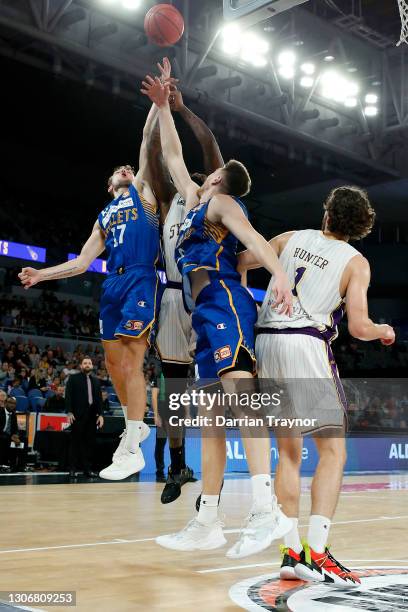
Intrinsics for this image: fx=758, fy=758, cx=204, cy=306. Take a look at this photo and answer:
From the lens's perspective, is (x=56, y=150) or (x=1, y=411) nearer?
(x=1, y=411)

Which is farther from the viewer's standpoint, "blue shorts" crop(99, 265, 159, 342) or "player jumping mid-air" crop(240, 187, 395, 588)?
"blue shorts" crop(99, 265, 159, 342)

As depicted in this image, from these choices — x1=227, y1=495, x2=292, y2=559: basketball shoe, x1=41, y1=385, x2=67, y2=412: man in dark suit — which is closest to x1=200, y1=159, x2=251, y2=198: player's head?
x1=227, y1=495, x2=292, y2=559: basketball shoe

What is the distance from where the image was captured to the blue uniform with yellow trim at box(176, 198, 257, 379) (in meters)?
3.95

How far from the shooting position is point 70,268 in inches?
192

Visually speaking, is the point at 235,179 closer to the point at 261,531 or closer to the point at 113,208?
the point at 113,208

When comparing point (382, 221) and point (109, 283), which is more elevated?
point (382, 221)

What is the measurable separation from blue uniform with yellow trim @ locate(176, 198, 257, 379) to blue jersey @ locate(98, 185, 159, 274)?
1.32ft

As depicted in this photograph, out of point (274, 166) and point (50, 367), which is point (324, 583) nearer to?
point (50, 367)

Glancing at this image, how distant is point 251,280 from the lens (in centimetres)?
2830

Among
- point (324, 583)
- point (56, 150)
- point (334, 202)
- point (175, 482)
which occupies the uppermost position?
point (56, 150)

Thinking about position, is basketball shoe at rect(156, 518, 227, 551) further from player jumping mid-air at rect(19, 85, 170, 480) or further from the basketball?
the basketball

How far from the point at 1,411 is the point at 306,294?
8.58m

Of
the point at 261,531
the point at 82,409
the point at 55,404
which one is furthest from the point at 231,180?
the point at 55,404

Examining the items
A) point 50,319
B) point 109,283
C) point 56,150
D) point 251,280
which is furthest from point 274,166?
point 109,283
